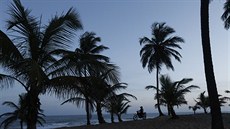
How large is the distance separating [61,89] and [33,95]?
93 centimetres

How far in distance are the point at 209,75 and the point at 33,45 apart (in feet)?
19.5

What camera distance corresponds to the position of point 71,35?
1055cm

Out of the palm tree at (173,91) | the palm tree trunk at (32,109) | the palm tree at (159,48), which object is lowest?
the palm tree trunk at (32,109)

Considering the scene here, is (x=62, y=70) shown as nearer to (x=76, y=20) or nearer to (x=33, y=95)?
(x=33, y=95)

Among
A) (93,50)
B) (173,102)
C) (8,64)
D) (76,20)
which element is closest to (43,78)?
(8,64)

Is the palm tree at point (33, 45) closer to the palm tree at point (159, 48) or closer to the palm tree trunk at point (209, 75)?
the palm tree trunk at point (209, 75)

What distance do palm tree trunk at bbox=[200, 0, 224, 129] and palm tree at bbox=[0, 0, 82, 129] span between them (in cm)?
431

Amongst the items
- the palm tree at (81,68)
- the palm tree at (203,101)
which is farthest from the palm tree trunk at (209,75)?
the palm tree at (203,101)

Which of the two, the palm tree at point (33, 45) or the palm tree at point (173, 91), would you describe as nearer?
the palm tree at point (33, 45)

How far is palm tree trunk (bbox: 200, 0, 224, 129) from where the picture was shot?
10.3 m

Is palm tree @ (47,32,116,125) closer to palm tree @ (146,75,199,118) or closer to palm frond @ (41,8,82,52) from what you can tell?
palm frond @ (41,8,82,52)

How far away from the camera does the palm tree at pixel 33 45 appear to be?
9.77 metres

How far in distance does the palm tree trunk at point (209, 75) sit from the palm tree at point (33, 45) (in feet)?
14.1

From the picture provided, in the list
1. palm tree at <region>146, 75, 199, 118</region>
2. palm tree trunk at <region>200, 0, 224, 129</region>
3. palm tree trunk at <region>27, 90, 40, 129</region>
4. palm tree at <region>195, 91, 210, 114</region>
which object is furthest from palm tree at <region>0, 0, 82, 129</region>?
palm tree at <region>195, 91, 210, 114</region>
